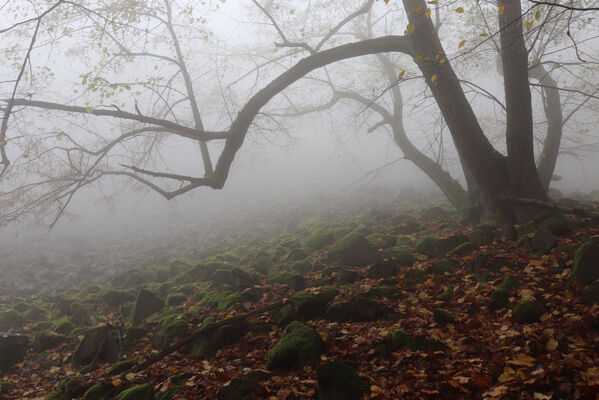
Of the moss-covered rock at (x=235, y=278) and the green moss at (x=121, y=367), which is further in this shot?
the moss-covered rock at (x=235, y=278)

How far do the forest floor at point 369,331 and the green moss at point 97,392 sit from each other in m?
0.01

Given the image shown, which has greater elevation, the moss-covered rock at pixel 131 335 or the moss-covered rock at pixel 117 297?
the moss-covered rock at pixel 117 297

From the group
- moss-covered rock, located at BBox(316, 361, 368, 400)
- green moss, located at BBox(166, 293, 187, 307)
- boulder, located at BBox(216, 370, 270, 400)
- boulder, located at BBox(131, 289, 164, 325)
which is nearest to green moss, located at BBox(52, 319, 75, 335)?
boulder, located at BBox(131, 289, 164, 325)

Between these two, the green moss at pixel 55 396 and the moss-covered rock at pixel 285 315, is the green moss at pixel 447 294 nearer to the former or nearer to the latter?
the moss-covered rock at pixel 285 315

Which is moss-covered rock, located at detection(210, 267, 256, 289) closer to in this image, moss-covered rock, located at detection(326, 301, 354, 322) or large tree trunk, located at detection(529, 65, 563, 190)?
moss-covered rock, located at detection(326, 301, 354, 322)

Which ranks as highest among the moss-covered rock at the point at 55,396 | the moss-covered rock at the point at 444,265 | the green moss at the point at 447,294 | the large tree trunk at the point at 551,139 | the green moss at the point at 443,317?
the large tree trunk at the point at 551,139

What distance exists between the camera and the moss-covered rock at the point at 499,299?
414 centimetres

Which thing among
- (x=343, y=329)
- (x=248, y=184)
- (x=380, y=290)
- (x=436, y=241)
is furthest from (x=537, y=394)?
(x=248, y=184)

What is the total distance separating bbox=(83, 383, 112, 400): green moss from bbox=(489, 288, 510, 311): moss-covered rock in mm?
4722

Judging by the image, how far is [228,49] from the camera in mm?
11477

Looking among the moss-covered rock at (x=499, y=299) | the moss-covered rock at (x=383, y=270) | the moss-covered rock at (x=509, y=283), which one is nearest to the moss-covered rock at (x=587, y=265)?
the moss-covered rock at (x=509, y=283)

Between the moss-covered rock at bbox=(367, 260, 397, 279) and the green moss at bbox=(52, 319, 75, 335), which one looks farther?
the green moss at bbox=(52, 319, 75, 335)

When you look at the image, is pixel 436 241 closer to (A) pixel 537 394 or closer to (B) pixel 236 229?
(A) pixel 537 394

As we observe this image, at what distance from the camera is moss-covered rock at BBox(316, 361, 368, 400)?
3.21 meters
